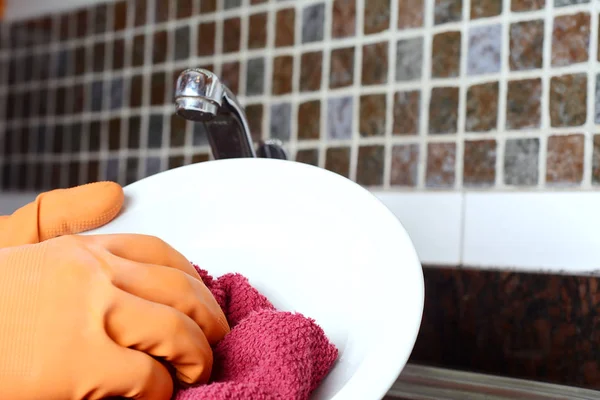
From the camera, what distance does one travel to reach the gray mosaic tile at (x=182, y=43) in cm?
96

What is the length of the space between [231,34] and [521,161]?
0.44 m

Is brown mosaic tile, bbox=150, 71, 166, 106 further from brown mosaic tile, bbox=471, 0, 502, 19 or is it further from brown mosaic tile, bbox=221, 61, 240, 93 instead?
brown mosaic tile, bbox=471, 0, 502, 19

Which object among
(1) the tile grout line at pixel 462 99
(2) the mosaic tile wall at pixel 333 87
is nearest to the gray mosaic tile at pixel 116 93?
(2) the mosaic tile wall at pixel 333 87

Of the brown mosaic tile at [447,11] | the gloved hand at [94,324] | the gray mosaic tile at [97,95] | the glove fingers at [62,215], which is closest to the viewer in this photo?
the gloved hand at [94,324]

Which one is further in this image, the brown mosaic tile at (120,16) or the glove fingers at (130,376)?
the brown mosaic tile at (120,16)

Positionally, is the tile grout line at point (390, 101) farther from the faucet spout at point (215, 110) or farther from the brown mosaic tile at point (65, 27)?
the brown mosaic tile at point (65, 27)

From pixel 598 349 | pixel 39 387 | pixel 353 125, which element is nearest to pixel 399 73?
pixel 353 125

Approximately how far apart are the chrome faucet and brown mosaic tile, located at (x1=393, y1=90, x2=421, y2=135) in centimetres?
17

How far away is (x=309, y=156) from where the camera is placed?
82 centimetres

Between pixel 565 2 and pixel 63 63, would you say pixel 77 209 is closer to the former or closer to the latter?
pixel 565 2

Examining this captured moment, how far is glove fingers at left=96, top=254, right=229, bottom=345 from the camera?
342 mm

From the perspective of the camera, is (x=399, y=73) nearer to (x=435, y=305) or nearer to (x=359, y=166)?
(x=359, y=166)

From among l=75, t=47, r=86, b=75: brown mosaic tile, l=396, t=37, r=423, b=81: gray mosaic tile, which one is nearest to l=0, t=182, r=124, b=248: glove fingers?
l=396, t=37, r=423, b=81: gray mosaic tile

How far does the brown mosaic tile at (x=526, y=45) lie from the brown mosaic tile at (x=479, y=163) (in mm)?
84
